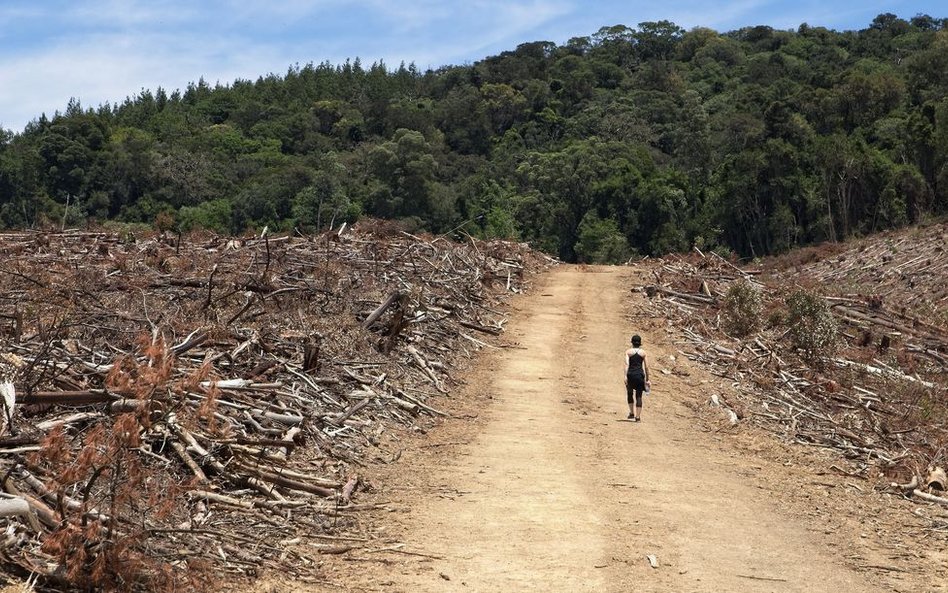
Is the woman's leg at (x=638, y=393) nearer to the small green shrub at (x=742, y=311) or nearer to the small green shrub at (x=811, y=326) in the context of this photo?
the small green shrub at (x=811, y=326)

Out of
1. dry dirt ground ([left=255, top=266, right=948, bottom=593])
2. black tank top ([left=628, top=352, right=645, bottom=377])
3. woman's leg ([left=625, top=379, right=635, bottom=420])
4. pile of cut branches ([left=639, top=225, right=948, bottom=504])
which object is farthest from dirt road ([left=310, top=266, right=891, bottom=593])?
pile of cut branches ([left=639, top=225, right=948, bottom=504])

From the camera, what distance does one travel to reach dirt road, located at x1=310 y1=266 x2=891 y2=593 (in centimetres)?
682

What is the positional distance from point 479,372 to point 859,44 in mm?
98284

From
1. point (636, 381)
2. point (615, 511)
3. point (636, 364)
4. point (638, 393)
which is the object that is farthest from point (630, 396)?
point (615, 511)

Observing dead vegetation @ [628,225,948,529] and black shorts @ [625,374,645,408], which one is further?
black shorts @ [625,374,645,408]

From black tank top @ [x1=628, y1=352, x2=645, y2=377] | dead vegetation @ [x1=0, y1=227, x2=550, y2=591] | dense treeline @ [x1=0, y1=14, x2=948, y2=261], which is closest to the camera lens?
dead vegetation @ [x1=0, y1=227, x2=550, y2=591]

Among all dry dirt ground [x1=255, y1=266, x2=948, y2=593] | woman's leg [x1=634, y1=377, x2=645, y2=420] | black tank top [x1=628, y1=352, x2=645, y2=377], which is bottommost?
dry dirt ground [x1=255, y1=266, x2=948, y2=593]

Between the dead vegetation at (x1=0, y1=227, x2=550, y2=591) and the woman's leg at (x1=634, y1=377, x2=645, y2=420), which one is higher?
the dead vegetation at (x1=0, y1=227, x2=550, y2=591)

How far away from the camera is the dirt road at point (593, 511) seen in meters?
6.82

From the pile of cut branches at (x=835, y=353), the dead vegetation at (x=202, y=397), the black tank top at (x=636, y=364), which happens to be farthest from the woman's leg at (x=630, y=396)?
the dead vegetation at (x=202, y=397)

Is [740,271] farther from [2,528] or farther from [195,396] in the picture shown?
[2,528]

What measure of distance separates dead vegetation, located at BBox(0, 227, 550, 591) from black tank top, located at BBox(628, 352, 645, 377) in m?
2.55

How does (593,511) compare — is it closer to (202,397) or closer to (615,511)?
(615,511)

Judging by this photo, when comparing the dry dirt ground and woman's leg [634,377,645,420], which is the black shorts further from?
the dry dirt ground
